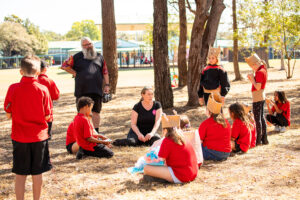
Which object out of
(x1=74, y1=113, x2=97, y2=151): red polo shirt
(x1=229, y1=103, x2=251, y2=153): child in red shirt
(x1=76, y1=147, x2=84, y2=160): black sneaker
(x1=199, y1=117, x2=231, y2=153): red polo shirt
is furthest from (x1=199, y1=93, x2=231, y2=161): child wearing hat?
(x1=76, y1=147, x2=84, y2=160): black sneaker

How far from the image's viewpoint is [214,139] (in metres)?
5.45

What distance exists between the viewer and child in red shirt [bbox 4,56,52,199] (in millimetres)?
3738

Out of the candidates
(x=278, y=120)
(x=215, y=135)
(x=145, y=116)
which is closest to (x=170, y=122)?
(x=215, y=135)

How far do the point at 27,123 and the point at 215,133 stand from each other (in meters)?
2.73

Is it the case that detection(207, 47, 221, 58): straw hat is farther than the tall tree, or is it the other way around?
the tall tree

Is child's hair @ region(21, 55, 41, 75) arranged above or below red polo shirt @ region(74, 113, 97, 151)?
above

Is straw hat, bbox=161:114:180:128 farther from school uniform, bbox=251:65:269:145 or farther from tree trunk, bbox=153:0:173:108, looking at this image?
tree trunk, bbox=153:0:173:108

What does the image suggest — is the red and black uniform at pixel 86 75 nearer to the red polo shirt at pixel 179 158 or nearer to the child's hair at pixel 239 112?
the child's hair at pixel 239 112

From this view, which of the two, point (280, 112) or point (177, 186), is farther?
point (280, 112)

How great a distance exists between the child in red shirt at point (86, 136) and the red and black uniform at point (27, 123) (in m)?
1.85

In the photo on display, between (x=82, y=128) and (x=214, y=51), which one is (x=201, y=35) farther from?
(x=82, y=128)

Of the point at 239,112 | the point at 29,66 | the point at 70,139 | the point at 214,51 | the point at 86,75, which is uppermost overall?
the point at 214,51

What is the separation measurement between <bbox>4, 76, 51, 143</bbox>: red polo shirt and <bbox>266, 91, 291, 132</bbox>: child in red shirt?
16.9 ft

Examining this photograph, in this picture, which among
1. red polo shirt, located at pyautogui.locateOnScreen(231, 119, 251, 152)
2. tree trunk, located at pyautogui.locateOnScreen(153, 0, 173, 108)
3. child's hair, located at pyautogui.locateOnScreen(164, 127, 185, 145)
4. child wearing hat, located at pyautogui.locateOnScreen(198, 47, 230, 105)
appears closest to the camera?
child's hair, located at pyautogui.locateOnScreen(164, 127, 185, 145)
